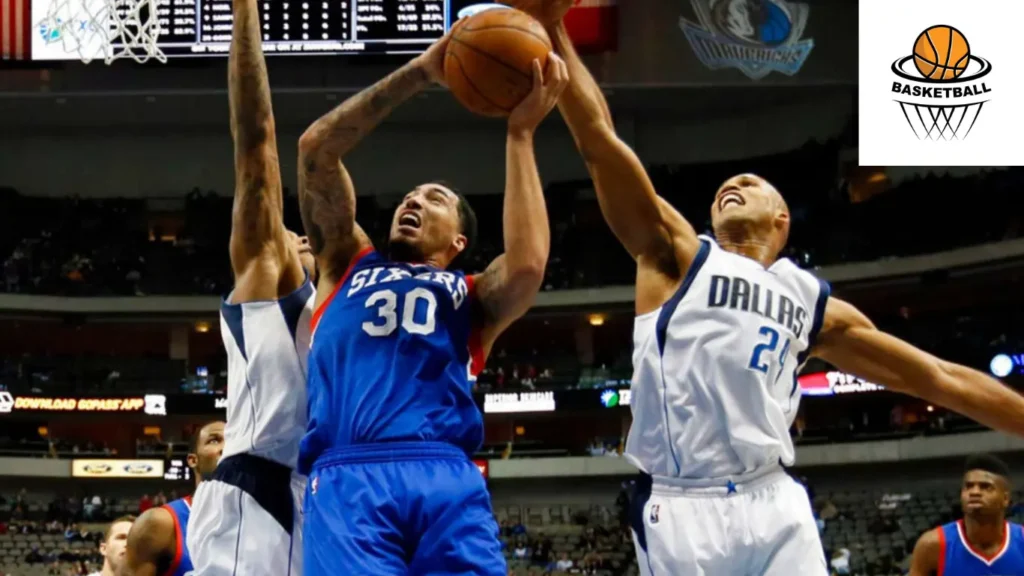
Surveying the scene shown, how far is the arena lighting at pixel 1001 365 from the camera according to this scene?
24.8 meters

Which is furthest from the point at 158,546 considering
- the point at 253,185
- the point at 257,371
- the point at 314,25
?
the point at 314,25

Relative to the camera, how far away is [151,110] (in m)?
30.1

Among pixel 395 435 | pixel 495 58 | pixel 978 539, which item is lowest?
pixel 978 539

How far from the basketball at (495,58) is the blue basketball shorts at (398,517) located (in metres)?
1.16

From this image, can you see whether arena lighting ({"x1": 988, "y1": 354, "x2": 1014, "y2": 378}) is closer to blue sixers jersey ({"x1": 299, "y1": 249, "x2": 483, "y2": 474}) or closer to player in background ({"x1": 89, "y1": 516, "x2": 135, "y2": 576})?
player in background ({"x1": 89, "y1": 516, "x2": 135, "y2": 576})

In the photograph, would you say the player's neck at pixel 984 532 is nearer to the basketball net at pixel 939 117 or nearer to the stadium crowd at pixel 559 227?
the basketball net at pixel 939 117

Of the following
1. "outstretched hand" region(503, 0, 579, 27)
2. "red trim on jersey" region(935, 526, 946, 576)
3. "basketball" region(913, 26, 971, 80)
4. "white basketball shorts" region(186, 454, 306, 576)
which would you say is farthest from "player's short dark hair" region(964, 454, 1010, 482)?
"basketball" region(913, 26, 971, 80)

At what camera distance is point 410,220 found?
4652mm

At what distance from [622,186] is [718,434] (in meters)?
0.96

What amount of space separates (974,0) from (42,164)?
22.5 metres

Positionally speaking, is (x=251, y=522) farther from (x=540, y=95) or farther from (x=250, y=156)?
(x=540, y=95)

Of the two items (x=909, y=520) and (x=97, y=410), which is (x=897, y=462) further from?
(x=97, y=410)

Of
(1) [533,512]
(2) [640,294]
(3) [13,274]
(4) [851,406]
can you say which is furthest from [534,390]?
(2) [640,294]

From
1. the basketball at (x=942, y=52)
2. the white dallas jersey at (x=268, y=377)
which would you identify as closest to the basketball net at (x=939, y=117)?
the basketball at (x=942, y=52)
